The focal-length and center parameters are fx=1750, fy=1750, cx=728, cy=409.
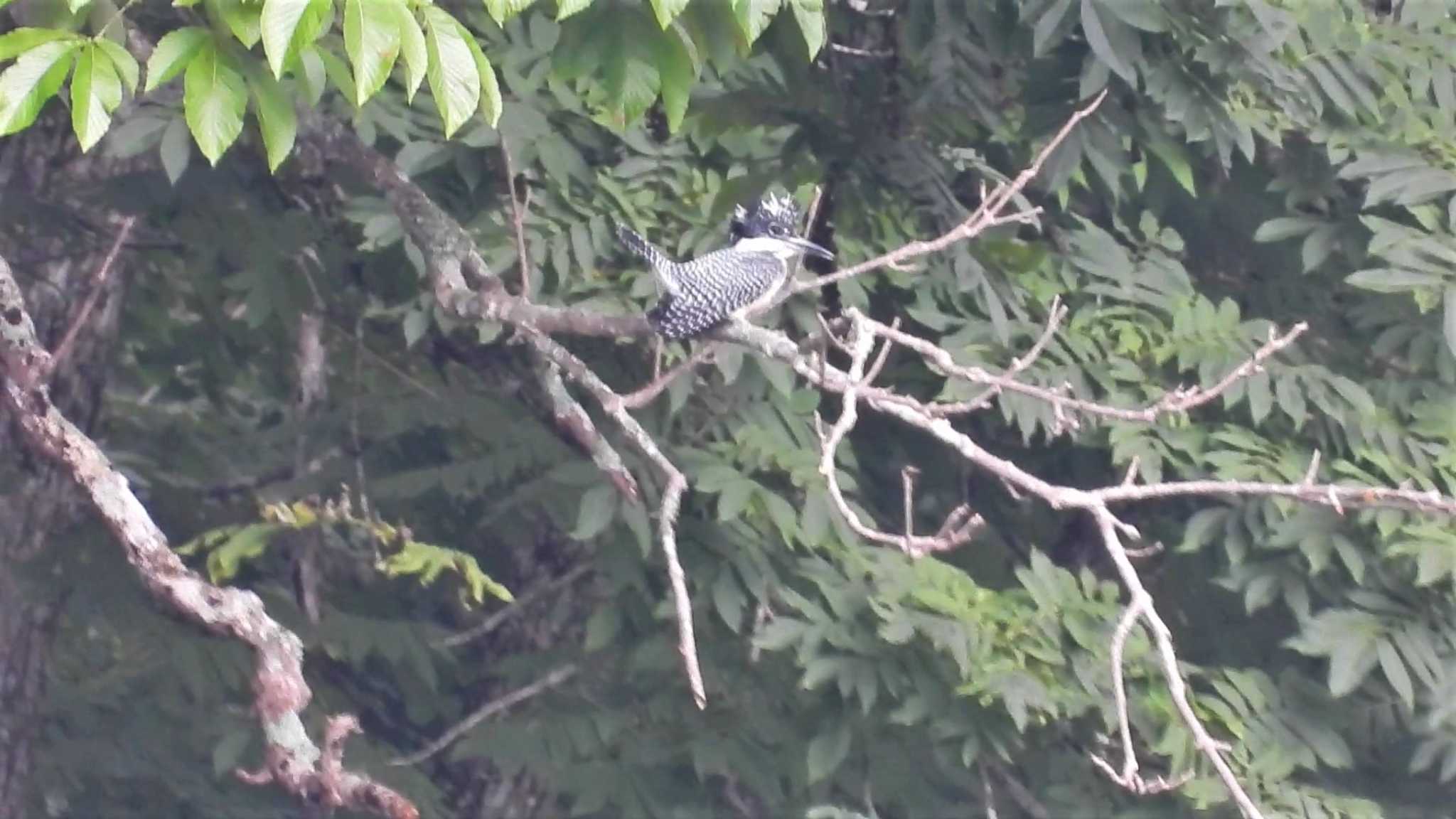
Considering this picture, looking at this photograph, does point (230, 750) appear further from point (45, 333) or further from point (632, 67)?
point (632, 67)

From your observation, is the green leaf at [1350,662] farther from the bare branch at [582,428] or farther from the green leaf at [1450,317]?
the bare branch at [582,428]

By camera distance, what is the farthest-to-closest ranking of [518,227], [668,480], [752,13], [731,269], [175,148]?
[731,269], [175,148], [518,227], [668,480], [752,13]

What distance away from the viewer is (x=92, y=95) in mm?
1637

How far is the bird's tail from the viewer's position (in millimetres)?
2758

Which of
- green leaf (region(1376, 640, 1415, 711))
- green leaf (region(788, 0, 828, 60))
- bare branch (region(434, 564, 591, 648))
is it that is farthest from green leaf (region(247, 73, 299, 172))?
green leaf (region(1376, 640, 1415, 711))

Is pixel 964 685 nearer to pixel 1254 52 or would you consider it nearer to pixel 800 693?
pixel 800 693

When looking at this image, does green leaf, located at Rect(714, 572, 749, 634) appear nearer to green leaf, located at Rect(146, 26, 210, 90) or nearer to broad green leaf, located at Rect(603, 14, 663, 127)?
broad green leaf, located at Rect(603, 14, 663, 127)

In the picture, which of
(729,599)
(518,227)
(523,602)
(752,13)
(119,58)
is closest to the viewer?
(119,58)

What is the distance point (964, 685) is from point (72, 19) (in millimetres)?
1644

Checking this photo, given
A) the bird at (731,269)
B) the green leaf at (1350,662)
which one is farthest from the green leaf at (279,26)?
the green leaf at (1350,662)

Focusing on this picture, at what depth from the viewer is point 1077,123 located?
8.96 feet

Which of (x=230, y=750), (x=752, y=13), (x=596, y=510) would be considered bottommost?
(x=230, y=750)

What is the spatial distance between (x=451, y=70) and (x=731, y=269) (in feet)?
3.85

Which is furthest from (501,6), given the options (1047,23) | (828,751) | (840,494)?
(828,751)
